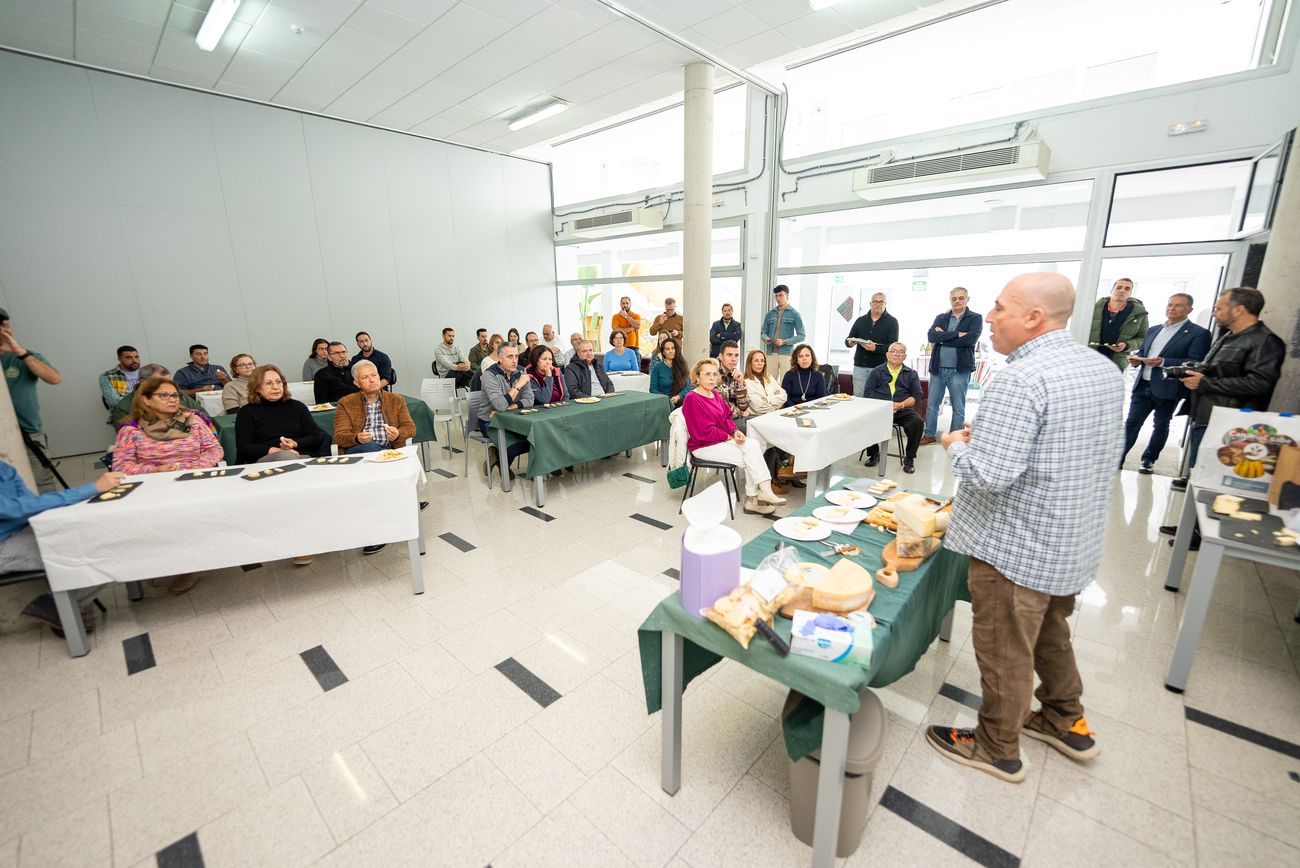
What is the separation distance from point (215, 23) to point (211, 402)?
3.54 m

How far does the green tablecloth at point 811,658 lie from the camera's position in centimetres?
127

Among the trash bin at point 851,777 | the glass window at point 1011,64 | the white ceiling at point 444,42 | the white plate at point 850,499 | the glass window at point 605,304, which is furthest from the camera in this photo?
the glass window at point 605,304

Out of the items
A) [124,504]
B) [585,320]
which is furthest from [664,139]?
[124,504]

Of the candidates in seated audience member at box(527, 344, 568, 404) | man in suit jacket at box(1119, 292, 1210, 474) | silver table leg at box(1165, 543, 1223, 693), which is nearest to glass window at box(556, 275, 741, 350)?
seated audience member at box(527, 344, 568, 404)

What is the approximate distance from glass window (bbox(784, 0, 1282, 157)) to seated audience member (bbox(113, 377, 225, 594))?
273 inches

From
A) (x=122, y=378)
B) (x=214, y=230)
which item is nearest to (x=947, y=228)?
(x=214, y=230)

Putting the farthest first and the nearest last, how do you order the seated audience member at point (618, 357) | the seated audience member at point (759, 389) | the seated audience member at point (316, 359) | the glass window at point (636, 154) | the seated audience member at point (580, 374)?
the glass window at point (636, 154) < the seated audience member at point (618, 357) < the seated audience member at point (316, 359) < the seated audience member at point (580, 374) < the seated audience member at point (759, 389)

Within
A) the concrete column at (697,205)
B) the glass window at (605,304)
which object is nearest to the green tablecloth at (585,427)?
the concrete column at (697,205)

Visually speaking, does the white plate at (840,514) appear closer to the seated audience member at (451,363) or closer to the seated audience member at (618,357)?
the seated audience member at (618,357)

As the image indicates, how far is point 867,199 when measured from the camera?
6043 millimetres

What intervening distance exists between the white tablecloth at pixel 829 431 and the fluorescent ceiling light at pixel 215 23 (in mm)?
5795

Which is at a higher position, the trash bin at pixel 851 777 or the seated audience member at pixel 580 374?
the seated audience member at pixel 580 374

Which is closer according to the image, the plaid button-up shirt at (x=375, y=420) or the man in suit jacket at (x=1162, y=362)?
the plaid button-up shirt at (x=375, y=420)

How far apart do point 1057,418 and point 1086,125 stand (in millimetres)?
5443
